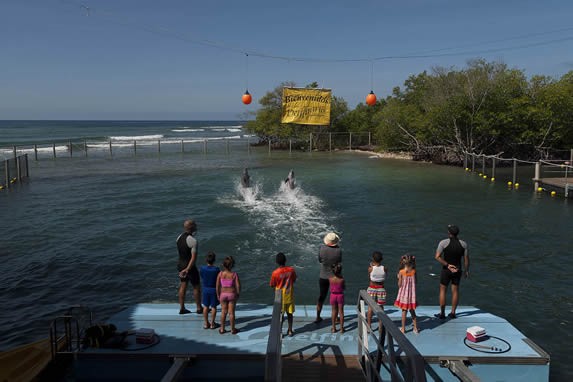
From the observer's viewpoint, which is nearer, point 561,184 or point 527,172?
point 561,184

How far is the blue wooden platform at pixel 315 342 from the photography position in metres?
6.31

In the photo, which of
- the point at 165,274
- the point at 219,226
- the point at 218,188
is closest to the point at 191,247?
the point at 165,274

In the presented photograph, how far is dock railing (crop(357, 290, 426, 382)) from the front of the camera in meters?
3.40

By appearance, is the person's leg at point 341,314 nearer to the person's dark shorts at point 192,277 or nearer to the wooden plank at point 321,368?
the wooden plank at point 321,368

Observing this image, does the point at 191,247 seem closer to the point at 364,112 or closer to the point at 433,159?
the point at 433,159

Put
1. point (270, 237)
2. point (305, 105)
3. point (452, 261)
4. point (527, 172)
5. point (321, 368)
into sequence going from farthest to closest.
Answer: point (527, 172), point (305, 105), point (270, 237), point (452, 261), point (321, 368)

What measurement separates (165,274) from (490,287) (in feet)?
27.4

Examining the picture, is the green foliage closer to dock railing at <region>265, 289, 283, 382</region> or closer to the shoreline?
the shoreline

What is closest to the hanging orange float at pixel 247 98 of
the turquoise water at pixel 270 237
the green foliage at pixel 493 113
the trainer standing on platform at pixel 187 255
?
the turquoise water at pixel 270 237

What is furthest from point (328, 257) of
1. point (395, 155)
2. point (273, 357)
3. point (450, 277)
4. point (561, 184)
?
point (395, 155)

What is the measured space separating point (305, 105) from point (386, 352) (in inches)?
871

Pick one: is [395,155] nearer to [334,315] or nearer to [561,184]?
[561,184]

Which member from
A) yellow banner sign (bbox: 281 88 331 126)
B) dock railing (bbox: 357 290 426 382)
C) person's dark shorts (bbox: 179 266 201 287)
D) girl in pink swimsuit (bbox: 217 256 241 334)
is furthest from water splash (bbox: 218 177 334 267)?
dock railing (bbox: 357 290 426 382)

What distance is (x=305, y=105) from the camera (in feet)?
87.8
